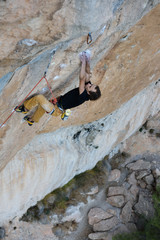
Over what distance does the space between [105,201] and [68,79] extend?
15.9 ft

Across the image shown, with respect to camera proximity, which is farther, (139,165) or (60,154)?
(139,165)

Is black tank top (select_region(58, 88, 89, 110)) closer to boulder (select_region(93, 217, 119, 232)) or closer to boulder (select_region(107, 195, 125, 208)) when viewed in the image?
boulder (select_region(93, 217, 119, 232))

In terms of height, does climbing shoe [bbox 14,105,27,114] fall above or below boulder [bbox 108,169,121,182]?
above

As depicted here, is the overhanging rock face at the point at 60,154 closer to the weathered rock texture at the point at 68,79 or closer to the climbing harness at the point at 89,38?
the weathered rock texture at the point at 68,79

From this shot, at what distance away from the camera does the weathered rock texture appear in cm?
164

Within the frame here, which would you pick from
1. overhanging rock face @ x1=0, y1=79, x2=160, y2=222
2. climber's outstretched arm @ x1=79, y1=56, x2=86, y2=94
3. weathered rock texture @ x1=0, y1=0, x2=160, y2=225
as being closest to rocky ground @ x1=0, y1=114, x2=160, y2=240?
overhanging rock face @ x1=0, y1=79, x2=160, y2=222

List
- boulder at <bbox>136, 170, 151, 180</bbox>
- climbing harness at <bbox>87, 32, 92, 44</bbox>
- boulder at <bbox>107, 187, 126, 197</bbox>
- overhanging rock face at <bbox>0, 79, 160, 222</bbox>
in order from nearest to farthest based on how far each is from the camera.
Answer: climbing harness at <bbox>87, 32, 92, 44</bbox> < overhanging rock face at <bbox>0, 79, 160, 222</bbox> < boulder at <bbox>107, 187, 126, 197</bbox> < boulder at <bbox>136, 170, 151, 180</bbox>

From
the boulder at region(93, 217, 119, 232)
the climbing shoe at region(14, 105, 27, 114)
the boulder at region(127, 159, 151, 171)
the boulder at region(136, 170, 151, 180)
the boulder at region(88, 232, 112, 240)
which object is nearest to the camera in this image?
the climbing shoe at region(14, 105, 27, 114)

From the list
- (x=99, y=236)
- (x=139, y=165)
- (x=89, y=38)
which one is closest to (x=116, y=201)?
(x=99, y=236)

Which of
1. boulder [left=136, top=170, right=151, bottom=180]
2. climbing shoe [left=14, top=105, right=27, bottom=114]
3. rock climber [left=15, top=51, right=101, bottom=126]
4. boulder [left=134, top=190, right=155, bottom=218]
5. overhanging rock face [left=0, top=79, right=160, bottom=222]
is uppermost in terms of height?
climbing shoe [left=14, top=105, right=27, bottom=114]

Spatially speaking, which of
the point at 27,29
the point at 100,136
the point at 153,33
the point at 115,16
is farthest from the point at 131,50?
the point at 100,136

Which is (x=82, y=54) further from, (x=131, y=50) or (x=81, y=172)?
(x=81, y=172)

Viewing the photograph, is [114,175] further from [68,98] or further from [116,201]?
[68,98]

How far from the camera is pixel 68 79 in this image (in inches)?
106
